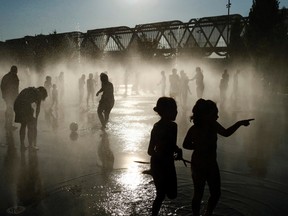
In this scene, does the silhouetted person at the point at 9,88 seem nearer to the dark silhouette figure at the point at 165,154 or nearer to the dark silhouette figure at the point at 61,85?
the dark silhouette figure at the point at 165,154

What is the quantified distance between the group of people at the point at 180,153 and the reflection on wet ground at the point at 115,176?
2.07 feet

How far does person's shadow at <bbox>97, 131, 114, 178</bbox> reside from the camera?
279 inches

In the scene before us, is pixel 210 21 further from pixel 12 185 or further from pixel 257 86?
pixel 12 185

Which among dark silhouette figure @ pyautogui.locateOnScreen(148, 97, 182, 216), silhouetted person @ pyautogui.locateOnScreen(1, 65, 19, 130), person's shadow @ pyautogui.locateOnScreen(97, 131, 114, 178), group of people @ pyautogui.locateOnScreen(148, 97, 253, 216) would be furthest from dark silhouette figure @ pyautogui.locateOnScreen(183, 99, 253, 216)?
silhouetted person @ pyautogui.locateOnScreen(1, 65, 19, 130)

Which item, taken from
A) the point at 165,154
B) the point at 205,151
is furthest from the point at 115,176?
the point at 205,151

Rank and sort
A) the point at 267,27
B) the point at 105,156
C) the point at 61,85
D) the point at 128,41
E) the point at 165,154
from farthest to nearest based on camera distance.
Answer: the point at 128,41 < the point at 267,27 < the point at 61,85 < the point at 105,156 < the point at 165,154

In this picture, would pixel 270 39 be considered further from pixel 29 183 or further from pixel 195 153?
pixel 195 153

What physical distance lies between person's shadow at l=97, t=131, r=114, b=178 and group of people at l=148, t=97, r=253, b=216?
8.38 feet

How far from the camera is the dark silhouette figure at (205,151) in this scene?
4258 mm

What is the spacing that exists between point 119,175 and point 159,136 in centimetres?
259

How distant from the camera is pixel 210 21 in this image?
46844mm

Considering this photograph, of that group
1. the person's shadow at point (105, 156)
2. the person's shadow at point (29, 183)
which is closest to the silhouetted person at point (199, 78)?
the person's shadow at point (105, 156)

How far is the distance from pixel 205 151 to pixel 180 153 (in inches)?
13.0

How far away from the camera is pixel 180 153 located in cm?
423
